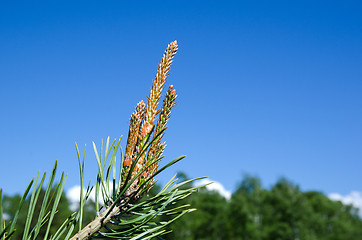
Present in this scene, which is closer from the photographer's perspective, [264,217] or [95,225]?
[95,225]

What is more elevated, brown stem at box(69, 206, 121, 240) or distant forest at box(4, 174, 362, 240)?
distant forest at box(4, 174, 362, 240)

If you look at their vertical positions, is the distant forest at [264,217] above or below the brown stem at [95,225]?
above

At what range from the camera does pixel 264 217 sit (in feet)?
156

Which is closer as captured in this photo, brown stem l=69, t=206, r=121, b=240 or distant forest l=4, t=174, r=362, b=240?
brown stem l=69, t=206, r=121, b=240

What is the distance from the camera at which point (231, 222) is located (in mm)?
51469

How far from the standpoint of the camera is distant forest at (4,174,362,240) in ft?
141

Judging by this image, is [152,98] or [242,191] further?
[242,191]

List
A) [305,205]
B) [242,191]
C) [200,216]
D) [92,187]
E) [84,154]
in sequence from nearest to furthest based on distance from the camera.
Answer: [84,154] < [92,187] < [305,205] < [200,216] < [242,191]

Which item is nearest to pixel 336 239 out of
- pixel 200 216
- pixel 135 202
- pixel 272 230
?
pixel 272 230

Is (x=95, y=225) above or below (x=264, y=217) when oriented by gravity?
below

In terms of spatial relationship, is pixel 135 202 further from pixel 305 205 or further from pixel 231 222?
pixel 231 222

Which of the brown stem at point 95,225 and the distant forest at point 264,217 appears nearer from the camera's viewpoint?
the brown stem at point 95,225

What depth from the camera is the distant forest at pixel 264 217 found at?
4300cm

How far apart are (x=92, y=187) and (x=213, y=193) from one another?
2106 inches
